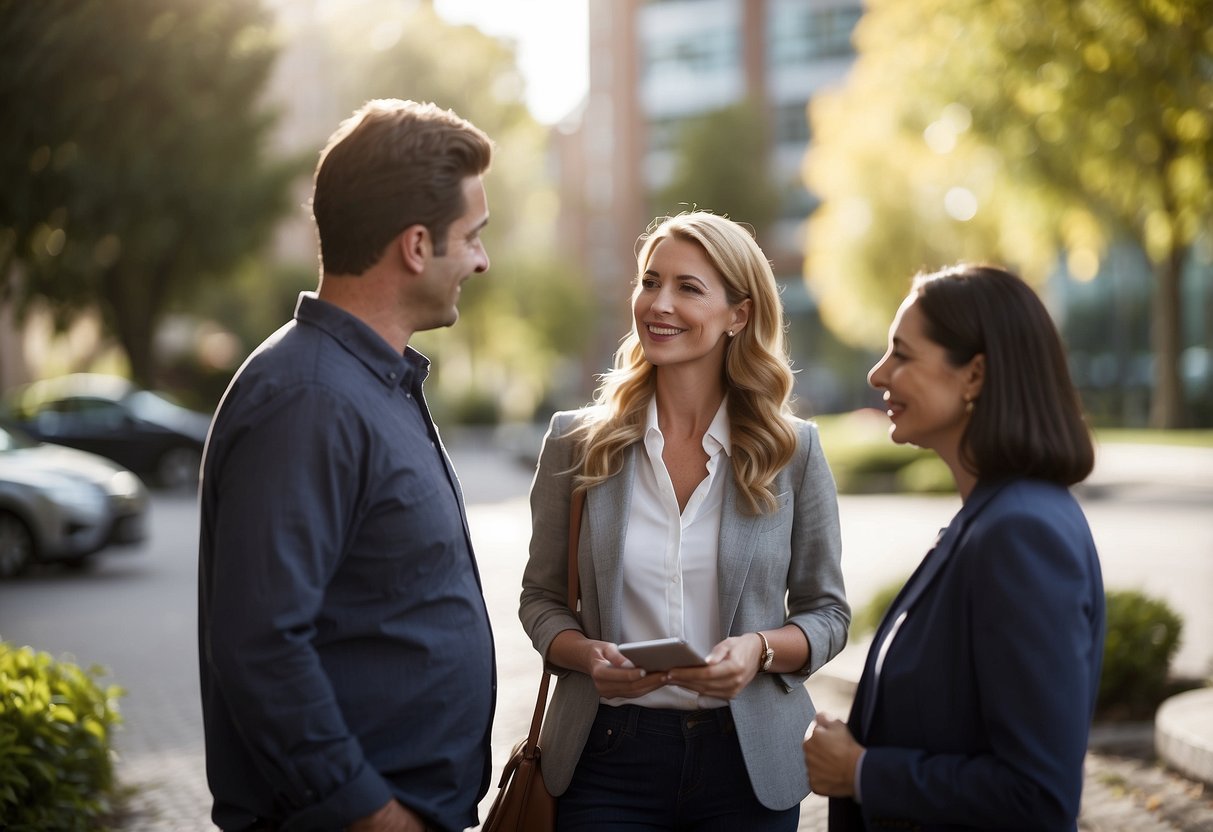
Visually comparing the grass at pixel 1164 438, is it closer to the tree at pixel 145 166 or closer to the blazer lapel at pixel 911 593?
the tree at pixel 145 166

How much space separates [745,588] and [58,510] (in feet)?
39.2

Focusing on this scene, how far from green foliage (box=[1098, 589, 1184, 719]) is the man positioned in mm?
5605

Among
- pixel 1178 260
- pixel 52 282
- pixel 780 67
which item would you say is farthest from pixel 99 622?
pixel 780 67

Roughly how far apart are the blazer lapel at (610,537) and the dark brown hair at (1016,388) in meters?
1.01

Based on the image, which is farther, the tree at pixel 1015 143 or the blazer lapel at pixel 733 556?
the tree at pixel 1015 143

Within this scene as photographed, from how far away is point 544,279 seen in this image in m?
56.4

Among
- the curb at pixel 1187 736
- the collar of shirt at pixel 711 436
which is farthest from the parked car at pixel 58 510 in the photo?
the collar of shirt at pixel 711 436

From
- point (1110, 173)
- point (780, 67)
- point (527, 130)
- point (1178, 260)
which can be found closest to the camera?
point (1110, 173)

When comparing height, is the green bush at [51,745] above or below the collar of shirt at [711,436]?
below

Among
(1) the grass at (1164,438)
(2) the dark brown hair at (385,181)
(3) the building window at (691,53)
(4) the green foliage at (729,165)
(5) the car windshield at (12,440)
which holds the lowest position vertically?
(1) the grass at (1164,438)

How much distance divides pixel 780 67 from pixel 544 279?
16.2 metres

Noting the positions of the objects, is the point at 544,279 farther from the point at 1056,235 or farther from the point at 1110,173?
the point at 1110,173

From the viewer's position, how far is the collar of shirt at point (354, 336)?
2.49 meters

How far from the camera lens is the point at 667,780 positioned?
3033 mm
